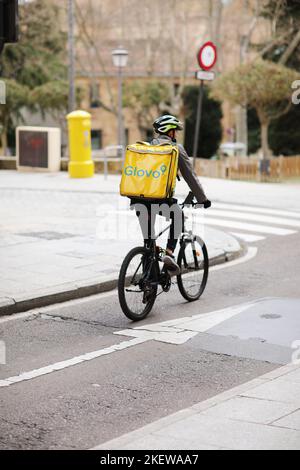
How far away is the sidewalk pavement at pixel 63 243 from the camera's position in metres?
9.48

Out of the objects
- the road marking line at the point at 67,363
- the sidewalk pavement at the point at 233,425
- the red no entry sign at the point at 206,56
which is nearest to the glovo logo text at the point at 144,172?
the road marking line at the point at 67,363

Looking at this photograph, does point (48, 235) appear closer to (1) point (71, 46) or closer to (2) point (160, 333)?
(2) point (160, 333)

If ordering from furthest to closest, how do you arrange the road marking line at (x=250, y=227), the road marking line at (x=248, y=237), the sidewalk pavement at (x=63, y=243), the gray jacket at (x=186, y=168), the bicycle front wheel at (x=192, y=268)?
the road marking line at (x=250, y=227) → the road marking line at (x=248, y=237) → the sidewalk pavement at (x=63, y=243) → the bicycle front wheel at (x=192, y=268) → the gray jacket at (x=186, y=168)

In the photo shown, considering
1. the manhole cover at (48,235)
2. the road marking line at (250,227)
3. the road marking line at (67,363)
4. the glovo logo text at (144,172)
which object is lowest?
the road marking line at (67,363)

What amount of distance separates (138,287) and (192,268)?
1092mm

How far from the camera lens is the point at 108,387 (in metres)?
6.34

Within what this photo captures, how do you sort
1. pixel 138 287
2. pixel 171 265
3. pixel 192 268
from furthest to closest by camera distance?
pixel 192 268 → pixel 171 265 → pixel 138 287

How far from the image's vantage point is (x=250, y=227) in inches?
592

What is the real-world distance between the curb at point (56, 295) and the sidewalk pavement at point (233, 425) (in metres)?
3.27

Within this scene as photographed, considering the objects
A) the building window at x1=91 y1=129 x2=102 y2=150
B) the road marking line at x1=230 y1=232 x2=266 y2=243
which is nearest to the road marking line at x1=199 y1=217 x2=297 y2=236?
the road marking line at x1=230 y1=232 x2=266 y2=243

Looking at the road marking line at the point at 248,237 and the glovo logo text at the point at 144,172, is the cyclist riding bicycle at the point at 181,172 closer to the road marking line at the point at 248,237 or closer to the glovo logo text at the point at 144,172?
the glovo logo text at the point at 144,172

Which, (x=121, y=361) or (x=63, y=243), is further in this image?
(x=63, y=243)

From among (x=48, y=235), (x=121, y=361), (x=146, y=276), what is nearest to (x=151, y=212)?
(x=146, y=276)
